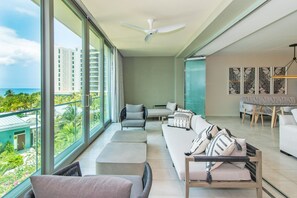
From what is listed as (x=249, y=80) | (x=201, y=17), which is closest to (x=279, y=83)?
(x=249, y=80)

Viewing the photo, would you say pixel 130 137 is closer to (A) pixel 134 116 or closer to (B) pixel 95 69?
(A) pixel 134 116

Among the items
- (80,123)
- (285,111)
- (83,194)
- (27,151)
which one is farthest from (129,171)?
(285,111)

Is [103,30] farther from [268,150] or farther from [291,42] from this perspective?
[291,42]

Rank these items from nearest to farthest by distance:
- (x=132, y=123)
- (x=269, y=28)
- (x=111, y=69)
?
(x=269, y=28) < (x=132, y=123) < (x=111, y=69)

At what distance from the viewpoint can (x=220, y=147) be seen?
230 cm

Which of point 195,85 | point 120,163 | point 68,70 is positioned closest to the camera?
point 120,163

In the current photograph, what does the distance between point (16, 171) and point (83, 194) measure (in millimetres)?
1716

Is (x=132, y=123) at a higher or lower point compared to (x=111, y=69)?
lower

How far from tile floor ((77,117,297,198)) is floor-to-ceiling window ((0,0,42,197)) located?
957mm

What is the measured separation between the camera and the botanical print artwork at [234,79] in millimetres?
9094

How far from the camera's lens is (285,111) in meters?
6.53

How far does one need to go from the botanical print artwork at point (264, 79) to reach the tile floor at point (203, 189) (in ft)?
12.4

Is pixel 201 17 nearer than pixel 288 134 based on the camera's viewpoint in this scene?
No

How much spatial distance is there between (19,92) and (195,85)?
706 cm
